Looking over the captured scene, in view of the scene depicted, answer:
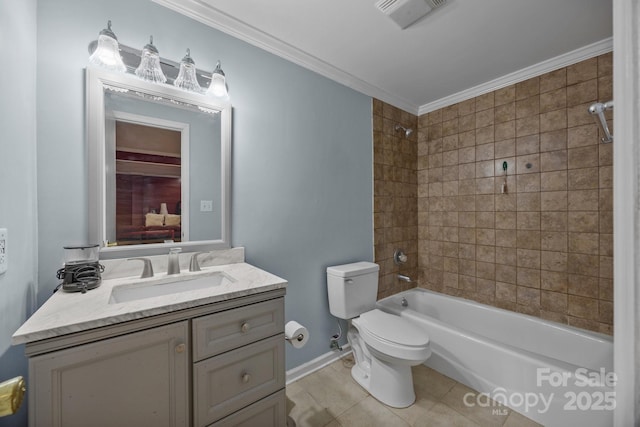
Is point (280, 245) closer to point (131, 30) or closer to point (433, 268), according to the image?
point (131, 30)

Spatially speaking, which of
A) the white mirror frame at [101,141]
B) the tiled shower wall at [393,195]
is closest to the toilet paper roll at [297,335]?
the white mirror frame at [101,141]

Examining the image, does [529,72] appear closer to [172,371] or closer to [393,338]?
[393,338]

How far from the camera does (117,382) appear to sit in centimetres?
78

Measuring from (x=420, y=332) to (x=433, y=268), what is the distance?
1.21 metres

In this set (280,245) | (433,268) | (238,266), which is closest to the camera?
(238,266)

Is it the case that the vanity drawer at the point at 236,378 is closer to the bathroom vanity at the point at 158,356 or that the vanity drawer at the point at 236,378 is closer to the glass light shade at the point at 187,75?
the bathroom vanity at the point at 158,356

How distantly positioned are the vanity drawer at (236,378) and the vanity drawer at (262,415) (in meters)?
0.02

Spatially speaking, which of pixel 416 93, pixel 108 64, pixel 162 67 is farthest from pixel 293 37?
pixel 416 93

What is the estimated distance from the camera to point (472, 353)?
171cm

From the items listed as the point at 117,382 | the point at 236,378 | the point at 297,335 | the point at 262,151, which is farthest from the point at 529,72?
the point at 117,382

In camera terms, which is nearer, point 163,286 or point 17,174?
point 17,174

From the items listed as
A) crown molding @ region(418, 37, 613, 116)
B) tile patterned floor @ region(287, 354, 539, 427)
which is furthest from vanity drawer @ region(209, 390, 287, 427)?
crown molding @ region(418, 37, 613, 116)

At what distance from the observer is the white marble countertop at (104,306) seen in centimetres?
70

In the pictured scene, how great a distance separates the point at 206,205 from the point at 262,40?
3.67 feet
